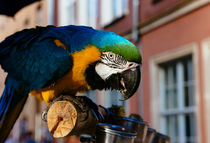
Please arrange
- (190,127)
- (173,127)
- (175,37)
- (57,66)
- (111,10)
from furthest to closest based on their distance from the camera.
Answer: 1. (111,10)
2. (173,127)
3. (175,37)
4. (190,127)
5. (57,66)

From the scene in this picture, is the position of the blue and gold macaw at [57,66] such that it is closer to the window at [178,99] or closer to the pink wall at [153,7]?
the window at [178,99]

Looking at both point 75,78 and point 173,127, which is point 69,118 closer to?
point 75,78

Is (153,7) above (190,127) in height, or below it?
above

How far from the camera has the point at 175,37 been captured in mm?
6145

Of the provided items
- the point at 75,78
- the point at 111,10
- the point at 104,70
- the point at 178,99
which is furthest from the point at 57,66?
the point at 111,10

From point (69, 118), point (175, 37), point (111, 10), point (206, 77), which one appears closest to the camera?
point (69, 118)

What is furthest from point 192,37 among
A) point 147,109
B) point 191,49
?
point 147,109

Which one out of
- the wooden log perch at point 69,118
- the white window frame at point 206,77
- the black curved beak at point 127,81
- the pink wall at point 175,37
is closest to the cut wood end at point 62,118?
the wooden log perch at point 69,118

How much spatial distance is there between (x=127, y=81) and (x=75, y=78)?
1.18 ft

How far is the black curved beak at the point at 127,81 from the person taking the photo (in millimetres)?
1938

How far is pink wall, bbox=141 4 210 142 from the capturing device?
216 inches

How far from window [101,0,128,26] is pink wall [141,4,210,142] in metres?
1.14

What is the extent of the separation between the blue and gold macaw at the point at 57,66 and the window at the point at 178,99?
4.00 meters

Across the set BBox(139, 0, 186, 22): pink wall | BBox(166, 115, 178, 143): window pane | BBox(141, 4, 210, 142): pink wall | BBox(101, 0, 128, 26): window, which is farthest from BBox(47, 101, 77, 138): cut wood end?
BBox(101, 0, 128, 26): window
